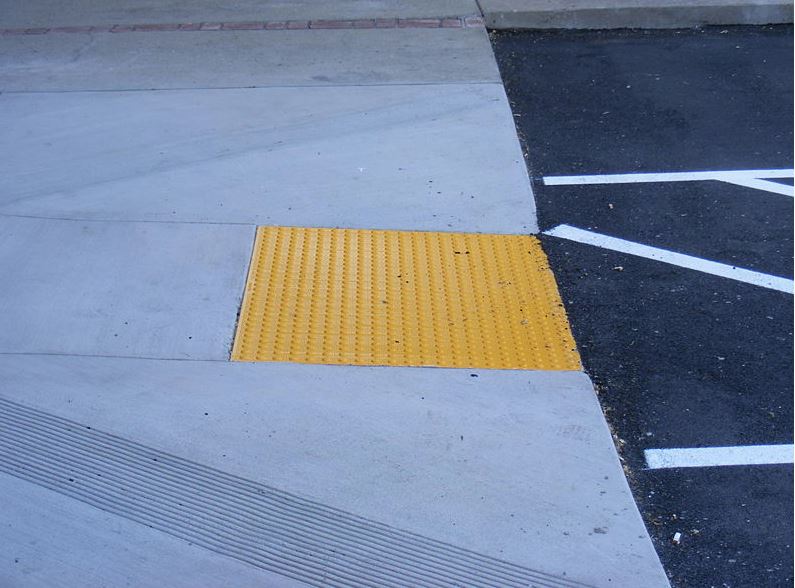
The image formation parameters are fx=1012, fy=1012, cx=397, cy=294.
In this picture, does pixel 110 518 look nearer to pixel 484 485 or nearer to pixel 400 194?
pixel 484 485

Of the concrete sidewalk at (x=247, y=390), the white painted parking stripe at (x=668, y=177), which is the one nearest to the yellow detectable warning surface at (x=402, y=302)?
the concrete sidewalk at (x=247, y=390)

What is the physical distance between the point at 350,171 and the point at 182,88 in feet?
6.99

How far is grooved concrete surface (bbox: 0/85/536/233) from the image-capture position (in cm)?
610

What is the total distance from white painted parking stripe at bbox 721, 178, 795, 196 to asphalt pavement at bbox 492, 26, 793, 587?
3cm

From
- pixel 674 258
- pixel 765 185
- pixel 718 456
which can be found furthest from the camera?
pixel 765 185

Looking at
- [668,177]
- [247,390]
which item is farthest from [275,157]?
[247,390]

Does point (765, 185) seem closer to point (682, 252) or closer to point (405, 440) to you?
point (682, 252)

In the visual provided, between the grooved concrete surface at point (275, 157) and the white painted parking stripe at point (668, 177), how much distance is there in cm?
31

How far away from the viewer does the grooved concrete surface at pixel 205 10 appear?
32.2 ft

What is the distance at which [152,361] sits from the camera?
4652 millimetres

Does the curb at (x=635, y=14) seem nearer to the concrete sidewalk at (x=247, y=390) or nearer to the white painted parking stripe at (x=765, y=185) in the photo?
the concrete sidewalk at (x=247, y=390)

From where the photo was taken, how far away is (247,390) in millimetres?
4441

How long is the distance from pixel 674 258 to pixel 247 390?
2586mm

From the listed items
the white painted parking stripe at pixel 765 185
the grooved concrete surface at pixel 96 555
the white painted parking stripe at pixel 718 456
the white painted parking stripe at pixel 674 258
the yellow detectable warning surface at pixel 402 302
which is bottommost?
the white painted parking stripe at pixel 765 185
